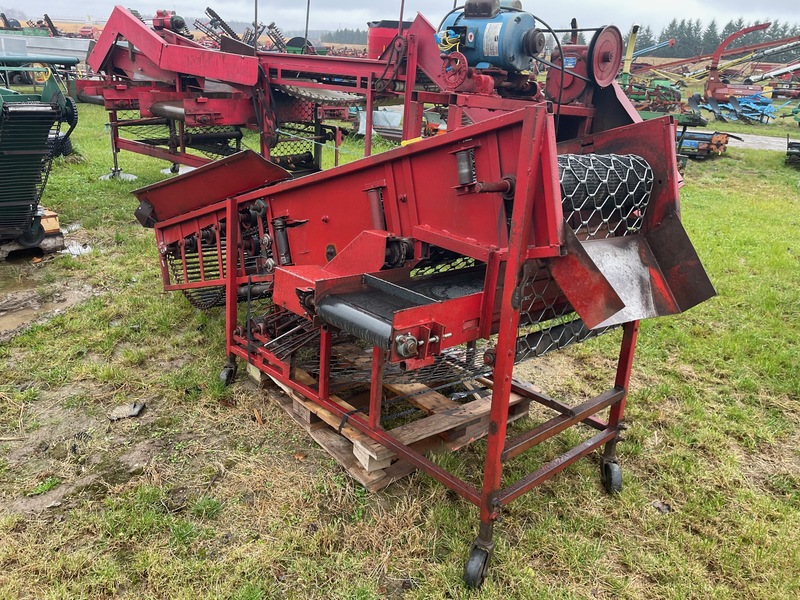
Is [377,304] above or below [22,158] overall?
below

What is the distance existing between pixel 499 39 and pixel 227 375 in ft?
8.48

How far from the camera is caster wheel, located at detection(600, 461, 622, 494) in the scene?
2.82m

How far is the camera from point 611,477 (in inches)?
111

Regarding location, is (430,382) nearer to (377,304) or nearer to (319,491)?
(319,491)

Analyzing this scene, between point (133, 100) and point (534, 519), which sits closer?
point (534, 519)

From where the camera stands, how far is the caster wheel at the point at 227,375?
3.56 meters

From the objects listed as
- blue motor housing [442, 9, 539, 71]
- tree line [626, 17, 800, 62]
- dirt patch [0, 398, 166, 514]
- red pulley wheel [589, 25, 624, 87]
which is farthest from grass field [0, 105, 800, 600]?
tree line [626, 17, 800, 62]

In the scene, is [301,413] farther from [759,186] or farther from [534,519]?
[759,186]

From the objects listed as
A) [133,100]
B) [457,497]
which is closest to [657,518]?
[457,497]

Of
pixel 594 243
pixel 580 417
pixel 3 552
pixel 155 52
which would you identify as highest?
pixel 155 52

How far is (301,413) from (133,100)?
571cm

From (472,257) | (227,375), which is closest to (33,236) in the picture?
(227,375)

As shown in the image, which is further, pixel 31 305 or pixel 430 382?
pixel 31 305

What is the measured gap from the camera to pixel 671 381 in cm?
388
